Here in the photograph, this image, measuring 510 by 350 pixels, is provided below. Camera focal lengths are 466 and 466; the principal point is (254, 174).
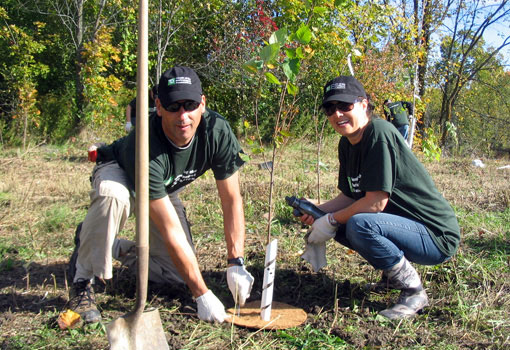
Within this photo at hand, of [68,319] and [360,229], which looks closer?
[68,319]

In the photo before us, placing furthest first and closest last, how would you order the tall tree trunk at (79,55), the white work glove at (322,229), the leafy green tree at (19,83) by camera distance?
the tall tree trunk at (79,55)
the leafy green tree at (19,83)
the white work glove at (322,229)

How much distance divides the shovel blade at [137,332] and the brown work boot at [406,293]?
1247 mm

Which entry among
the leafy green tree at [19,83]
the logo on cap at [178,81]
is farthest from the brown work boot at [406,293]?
the leafy green tree at [19,83]

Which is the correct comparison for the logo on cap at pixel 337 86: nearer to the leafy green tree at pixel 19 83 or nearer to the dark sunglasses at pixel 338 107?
the dark sunglasses at pixel 338 107

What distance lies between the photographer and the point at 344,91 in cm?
254

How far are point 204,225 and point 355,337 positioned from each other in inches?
82.7

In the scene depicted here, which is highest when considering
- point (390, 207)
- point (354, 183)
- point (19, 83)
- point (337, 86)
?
point (19, 83)

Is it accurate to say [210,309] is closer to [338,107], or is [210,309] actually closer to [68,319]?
[68,319]

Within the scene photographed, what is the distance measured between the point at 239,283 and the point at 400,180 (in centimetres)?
107

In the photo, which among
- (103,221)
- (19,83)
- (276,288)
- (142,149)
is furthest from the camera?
(19,83)

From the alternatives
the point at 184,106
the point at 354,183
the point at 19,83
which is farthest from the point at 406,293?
the point at 19,83

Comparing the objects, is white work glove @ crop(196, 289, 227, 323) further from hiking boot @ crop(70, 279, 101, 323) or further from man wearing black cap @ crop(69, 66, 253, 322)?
hiking boot @ crop(70, 279, 101, 323)

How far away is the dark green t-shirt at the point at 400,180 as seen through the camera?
2486mm

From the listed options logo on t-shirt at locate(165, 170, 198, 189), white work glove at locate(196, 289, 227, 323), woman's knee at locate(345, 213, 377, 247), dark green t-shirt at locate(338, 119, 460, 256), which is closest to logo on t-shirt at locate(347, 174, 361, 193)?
dark green t-shirt at locate(338, 119, 460, 256)
